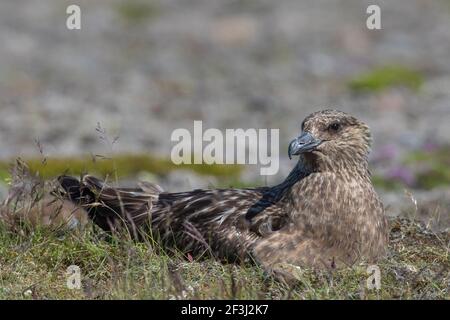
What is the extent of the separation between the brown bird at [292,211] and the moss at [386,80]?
14.6 meters

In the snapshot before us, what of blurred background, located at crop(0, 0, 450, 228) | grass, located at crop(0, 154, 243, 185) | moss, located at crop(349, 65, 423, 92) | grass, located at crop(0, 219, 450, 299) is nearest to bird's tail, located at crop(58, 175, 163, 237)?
grass, located at crop(0, 219, 450, 299)

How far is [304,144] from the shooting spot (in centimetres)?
797

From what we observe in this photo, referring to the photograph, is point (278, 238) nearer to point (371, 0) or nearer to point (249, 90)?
point (249, 90)

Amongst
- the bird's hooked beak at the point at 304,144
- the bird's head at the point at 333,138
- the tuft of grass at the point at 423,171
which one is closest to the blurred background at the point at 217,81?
the tuft of grass at the point at 423,171

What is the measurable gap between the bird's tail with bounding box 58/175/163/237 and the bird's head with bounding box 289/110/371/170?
1186 millimetres

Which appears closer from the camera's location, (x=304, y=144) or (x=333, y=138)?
(x=304, y=144)

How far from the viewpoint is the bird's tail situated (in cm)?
832

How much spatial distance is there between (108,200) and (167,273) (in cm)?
165

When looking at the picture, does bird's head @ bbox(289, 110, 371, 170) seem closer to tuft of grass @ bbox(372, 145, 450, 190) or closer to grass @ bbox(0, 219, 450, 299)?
grass @ bbox(0, 219, 450, 299)

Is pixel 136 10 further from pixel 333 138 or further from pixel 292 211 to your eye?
pixel 292 211

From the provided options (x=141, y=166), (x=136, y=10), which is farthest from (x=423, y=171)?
(x=136, y=10)

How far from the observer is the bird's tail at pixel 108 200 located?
8.32 m

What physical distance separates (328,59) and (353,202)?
19002 mm
